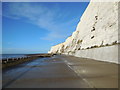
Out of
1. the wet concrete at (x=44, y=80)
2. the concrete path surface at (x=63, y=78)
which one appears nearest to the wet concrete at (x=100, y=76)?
the concrete path surface at (x=63, y=78)

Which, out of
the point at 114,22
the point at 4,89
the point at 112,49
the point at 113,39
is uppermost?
the point at 114,22

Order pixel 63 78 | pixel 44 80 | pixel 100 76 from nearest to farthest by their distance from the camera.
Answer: pixel 44 80 < pixel 63 78 < pixel 100 76

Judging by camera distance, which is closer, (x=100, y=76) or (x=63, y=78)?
(x=63, y=78)

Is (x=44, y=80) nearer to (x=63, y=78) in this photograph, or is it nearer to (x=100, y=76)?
(x=63, y=78)

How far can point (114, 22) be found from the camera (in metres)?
25.0

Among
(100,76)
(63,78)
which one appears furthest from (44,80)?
(100,76)

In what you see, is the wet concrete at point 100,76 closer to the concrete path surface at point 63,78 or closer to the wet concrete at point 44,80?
the concrete path surface at point 63,78

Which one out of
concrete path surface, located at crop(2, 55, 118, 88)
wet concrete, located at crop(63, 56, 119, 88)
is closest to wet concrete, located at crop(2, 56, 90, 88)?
concrete path surface, located at crop(2, 55, 118, 88)

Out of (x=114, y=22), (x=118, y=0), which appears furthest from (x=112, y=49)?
(x=118, y=0)

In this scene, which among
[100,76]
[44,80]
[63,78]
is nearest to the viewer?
[44,80]

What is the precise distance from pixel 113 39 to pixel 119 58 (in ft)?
23.3

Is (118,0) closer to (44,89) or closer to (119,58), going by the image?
(119,58)

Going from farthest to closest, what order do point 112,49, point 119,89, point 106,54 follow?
point 106,54 < point 112,49 < point 119,89

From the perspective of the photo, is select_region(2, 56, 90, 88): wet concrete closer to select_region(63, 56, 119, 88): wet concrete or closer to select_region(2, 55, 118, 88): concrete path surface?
select_region(2, 55, 118, 88): concrete path surface
